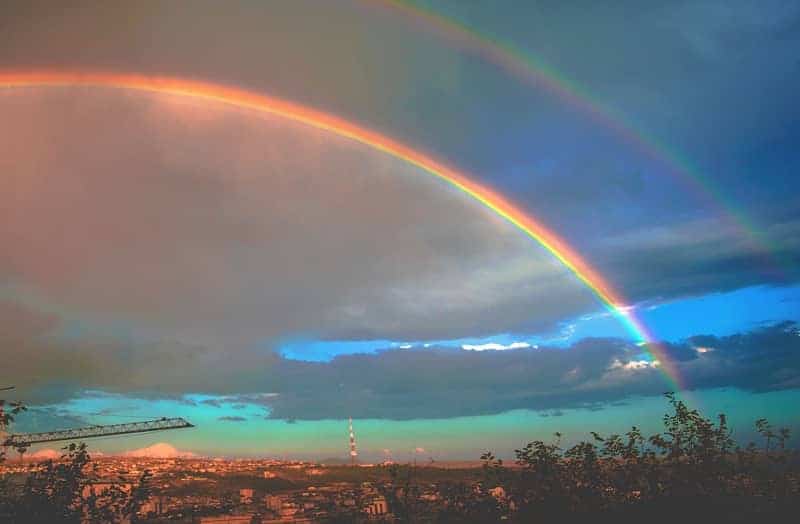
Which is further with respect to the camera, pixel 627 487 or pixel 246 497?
pixel 246 497

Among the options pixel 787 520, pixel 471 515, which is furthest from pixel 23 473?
pixel 787 520

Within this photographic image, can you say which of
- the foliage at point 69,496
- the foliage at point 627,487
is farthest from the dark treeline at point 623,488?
the foliage at point 69,496

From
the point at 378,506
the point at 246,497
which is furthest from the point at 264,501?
the point at 378,506

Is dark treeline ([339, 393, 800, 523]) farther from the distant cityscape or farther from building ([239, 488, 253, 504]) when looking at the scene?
building ([239, 488, 253, 504])

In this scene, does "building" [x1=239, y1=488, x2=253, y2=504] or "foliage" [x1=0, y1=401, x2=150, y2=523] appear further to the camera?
"building" [x1=239, y1=488, x2=253, y2=504]

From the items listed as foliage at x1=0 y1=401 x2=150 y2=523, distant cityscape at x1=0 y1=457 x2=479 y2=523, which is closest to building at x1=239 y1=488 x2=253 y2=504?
distant cityscape at x1=0 y1=457 x2=479 y2=523

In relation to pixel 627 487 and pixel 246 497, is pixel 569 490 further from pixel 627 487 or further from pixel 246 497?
pixel 246 497

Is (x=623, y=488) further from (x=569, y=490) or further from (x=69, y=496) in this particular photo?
(x=69, y=496)

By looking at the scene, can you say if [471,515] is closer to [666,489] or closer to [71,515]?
[666,489]

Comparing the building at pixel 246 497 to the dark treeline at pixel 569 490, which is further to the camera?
the building at pixel 246 497

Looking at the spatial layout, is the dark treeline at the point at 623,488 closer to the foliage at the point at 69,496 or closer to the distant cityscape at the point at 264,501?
the distant cityscape at the point at 264,501

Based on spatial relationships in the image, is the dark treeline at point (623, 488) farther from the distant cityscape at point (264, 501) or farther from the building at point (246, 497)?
the building at point (246, 497)
